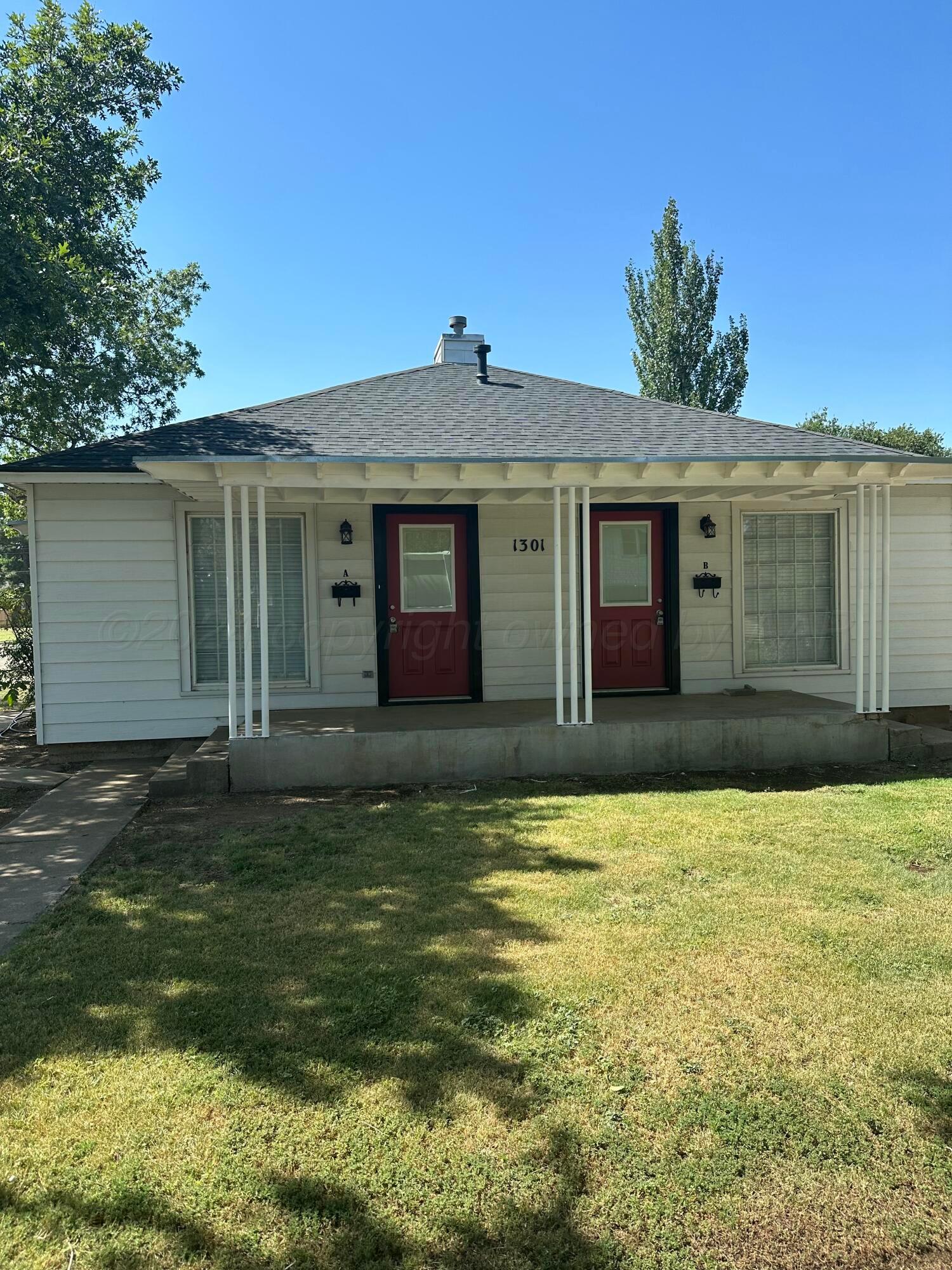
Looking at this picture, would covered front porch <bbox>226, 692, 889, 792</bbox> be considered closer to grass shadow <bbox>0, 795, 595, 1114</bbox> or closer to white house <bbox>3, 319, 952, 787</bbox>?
white house <bbox>3, 319, 952, 787</bbox>

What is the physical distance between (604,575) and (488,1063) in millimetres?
7129

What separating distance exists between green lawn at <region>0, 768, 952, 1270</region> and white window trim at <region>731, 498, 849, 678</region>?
4650mm

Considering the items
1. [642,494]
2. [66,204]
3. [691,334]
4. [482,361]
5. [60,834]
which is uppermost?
[691,334]

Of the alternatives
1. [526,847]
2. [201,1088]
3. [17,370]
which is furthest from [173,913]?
[17,370]

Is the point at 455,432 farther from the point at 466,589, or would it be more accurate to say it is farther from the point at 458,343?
the point at 458,343

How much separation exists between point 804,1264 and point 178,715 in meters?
7.62

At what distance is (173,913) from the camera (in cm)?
422

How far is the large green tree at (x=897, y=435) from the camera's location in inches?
1623

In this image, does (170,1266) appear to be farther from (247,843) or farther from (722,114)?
(722,114)

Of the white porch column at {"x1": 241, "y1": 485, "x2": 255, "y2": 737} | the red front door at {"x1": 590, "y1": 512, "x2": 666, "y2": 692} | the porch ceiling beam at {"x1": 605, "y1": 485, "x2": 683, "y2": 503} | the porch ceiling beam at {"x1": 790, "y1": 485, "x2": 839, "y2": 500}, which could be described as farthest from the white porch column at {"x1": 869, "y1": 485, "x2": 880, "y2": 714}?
the white porch column at {"x1": 241, "y1": 485, "x2": 255, "y2": 737}

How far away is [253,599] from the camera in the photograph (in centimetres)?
878

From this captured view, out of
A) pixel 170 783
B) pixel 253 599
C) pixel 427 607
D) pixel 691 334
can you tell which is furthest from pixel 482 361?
pixel 691 334

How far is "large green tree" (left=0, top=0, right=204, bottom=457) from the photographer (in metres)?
9.37

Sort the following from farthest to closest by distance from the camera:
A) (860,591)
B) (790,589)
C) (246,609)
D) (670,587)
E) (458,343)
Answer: (458,343) → (790,589) → (670,587) → (860,591) → (246,609)
